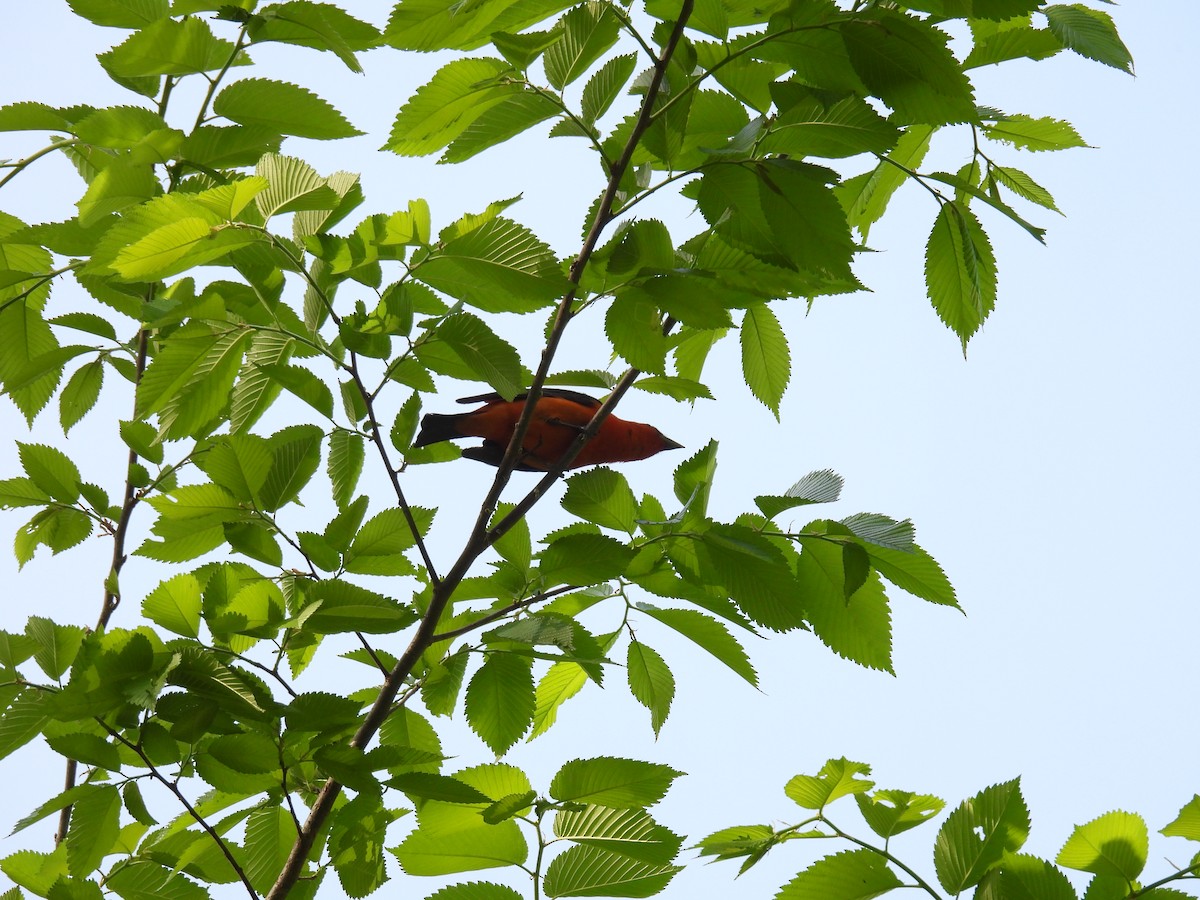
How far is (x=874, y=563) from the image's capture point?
81.9 inches

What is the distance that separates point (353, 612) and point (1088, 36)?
1.64 metres

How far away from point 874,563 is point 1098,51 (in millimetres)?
993

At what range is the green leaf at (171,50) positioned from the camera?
7.40ft

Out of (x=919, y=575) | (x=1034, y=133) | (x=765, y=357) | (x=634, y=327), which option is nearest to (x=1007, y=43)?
(x=1034, y=133)

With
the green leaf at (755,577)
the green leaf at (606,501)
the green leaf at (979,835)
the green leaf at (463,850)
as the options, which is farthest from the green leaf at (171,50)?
the green leaf at (979,835)

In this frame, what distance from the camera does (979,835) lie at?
1.98 metres

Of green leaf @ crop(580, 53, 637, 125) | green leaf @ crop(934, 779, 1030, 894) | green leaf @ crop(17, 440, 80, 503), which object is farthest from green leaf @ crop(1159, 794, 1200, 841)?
green leaf @ crop(17, 440, 80, 503)

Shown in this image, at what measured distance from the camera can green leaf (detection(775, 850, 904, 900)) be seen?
6.51 ft

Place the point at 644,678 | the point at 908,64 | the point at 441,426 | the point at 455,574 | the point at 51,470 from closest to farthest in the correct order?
1. the point at 908,64
2. the point at 455,574
3. the point at 644,678
4. the point at 51,470
5. the point at 441,426

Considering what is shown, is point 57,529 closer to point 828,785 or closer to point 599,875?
point 599,875

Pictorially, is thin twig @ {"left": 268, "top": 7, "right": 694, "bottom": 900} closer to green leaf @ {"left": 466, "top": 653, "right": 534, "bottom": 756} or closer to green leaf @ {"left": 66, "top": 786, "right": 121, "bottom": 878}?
green leaf @ {"left": 466, "top": 653, "right": 534, "bottom": 756}

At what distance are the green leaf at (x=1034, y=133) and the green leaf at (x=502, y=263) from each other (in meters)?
1.13

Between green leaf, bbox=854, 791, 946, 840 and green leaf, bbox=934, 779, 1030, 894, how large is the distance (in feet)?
0.32

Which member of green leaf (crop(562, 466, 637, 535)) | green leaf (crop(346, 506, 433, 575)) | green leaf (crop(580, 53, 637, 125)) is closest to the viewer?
green leaf (crop(580, 53, 637, 125))
